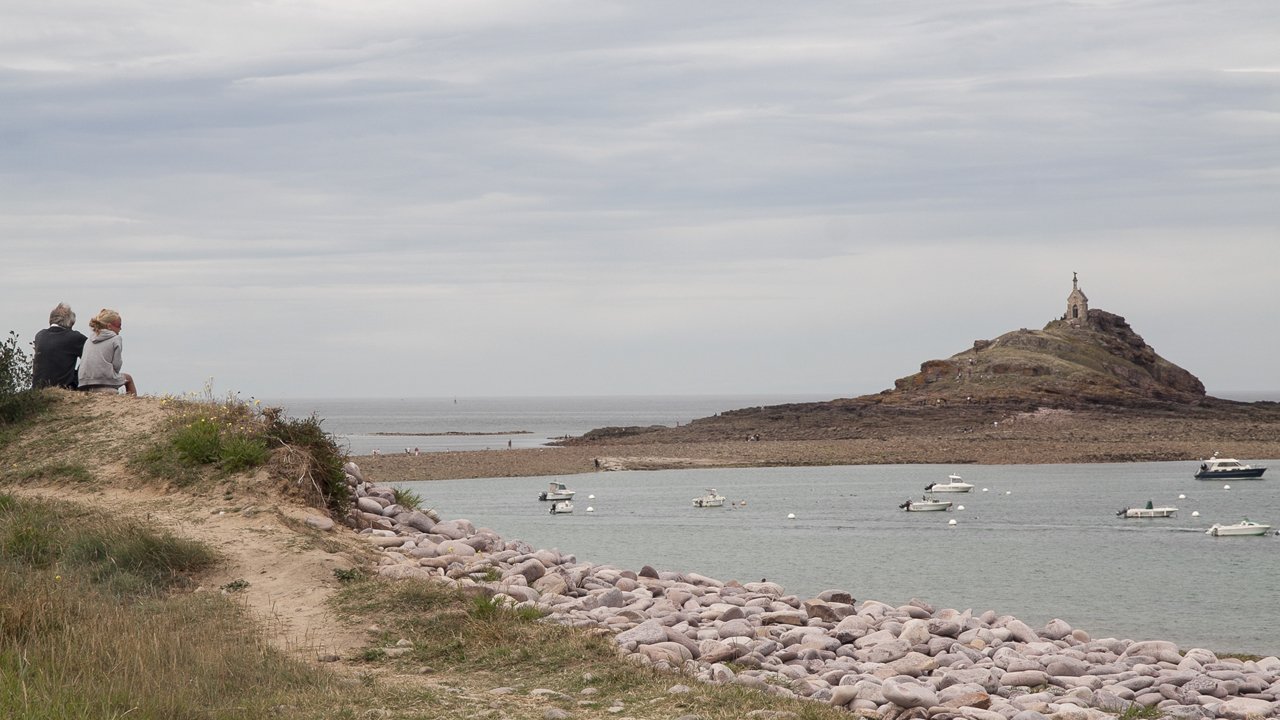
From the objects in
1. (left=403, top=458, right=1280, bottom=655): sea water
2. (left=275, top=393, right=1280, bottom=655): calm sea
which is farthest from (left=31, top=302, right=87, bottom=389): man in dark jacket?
(left=403, top=458, right=1280, bottom=655): sea water

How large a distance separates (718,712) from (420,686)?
2210 millimetres

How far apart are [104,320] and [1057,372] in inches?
3705

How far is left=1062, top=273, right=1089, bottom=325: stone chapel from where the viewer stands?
411 ft

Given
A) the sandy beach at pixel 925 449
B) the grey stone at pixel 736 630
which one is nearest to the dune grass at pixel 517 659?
the grey stone at pixel 736 630

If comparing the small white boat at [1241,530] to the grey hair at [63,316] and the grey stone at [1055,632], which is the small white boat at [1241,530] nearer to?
the grey stone at [1055,632]

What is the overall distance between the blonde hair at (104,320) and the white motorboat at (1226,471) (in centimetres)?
5507

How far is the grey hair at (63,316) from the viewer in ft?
49.9

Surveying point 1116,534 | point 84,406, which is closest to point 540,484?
point 1116,534

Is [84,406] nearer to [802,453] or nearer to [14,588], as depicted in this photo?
[14,588]

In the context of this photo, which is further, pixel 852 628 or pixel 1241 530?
pixel 1241 530

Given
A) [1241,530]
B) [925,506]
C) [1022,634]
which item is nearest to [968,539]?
[925,506]

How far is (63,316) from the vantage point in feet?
50.3

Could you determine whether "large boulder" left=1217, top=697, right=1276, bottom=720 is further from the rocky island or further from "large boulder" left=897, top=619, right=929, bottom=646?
the rocky island

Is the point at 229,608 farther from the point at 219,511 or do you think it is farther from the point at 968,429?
the point at 968,429
